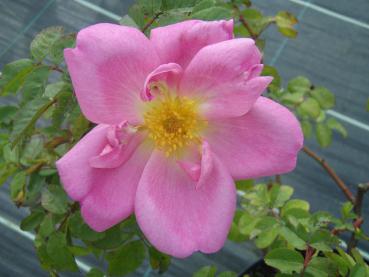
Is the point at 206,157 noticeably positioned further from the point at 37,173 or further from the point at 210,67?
the point at 37,173

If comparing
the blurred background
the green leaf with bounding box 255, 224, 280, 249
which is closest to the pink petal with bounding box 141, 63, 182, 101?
the green leaf with bounding box 255, 224, 280, 249

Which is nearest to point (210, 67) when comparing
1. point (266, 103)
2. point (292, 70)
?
point (266, 103)

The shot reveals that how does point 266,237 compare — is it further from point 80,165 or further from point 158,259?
point 80,165

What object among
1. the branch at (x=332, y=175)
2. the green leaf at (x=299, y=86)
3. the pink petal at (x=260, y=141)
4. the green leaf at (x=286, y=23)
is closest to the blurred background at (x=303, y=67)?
the branch at (x=332, y=175)

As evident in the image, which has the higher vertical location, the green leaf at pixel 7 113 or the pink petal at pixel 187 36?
the pink petal at pixel 187 36

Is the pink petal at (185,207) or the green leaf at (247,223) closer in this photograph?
the pink petal at (185,207)

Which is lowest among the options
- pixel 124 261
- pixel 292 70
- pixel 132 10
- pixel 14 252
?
pixel 14 252

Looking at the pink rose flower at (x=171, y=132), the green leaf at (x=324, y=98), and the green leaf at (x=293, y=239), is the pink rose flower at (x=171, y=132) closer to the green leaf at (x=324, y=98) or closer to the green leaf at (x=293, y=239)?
the green leaf at (x=293, y=239)
